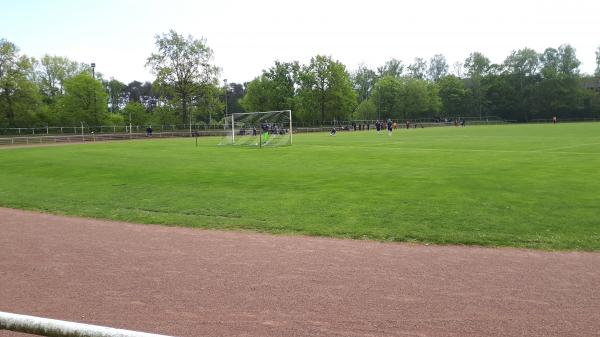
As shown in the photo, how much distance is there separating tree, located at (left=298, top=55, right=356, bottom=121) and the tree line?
20cm

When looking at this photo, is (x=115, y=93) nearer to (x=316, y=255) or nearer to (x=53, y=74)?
(x=53, y=74)

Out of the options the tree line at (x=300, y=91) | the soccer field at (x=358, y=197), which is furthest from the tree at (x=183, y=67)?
the soccer field at (x=358, y=197)

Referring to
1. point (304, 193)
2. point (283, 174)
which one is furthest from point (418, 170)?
point (304, 193)

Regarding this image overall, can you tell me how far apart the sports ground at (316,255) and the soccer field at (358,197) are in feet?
0.22

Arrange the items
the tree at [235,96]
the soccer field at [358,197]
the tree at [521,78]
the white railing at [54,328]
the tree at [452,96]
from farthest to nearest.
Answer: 1. the tree at [235,96]
2. the tree at [452,96]
3. the tree at [521,78]
4. the soccer field at [358,197]
5. the white railing at [54,328]

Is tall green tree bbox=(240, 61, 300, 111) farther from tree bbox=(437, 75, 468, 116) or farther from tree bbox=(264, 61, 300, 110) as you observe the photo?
tree bbox=(437, 75, 468, 116)

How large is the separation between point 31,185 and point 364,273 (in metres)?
14.8

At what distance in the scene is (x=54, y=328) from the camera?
7.71 feet

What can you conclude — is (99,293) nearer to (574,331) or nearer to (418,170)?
(574,331)

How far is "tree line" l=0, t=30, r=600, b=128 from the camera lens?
72.4 meters

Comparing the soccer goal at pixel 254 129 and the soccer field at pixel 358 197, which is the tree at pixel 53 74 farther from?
the soccer field at pixel 358 197

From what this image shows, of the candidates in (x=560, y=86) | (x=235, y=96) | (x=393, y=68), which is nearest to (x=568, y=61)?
(x=560, y=86)

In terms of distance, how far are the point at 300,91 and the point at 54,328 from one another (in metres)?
97.6

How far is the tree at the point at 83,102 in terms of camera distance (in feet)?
237
